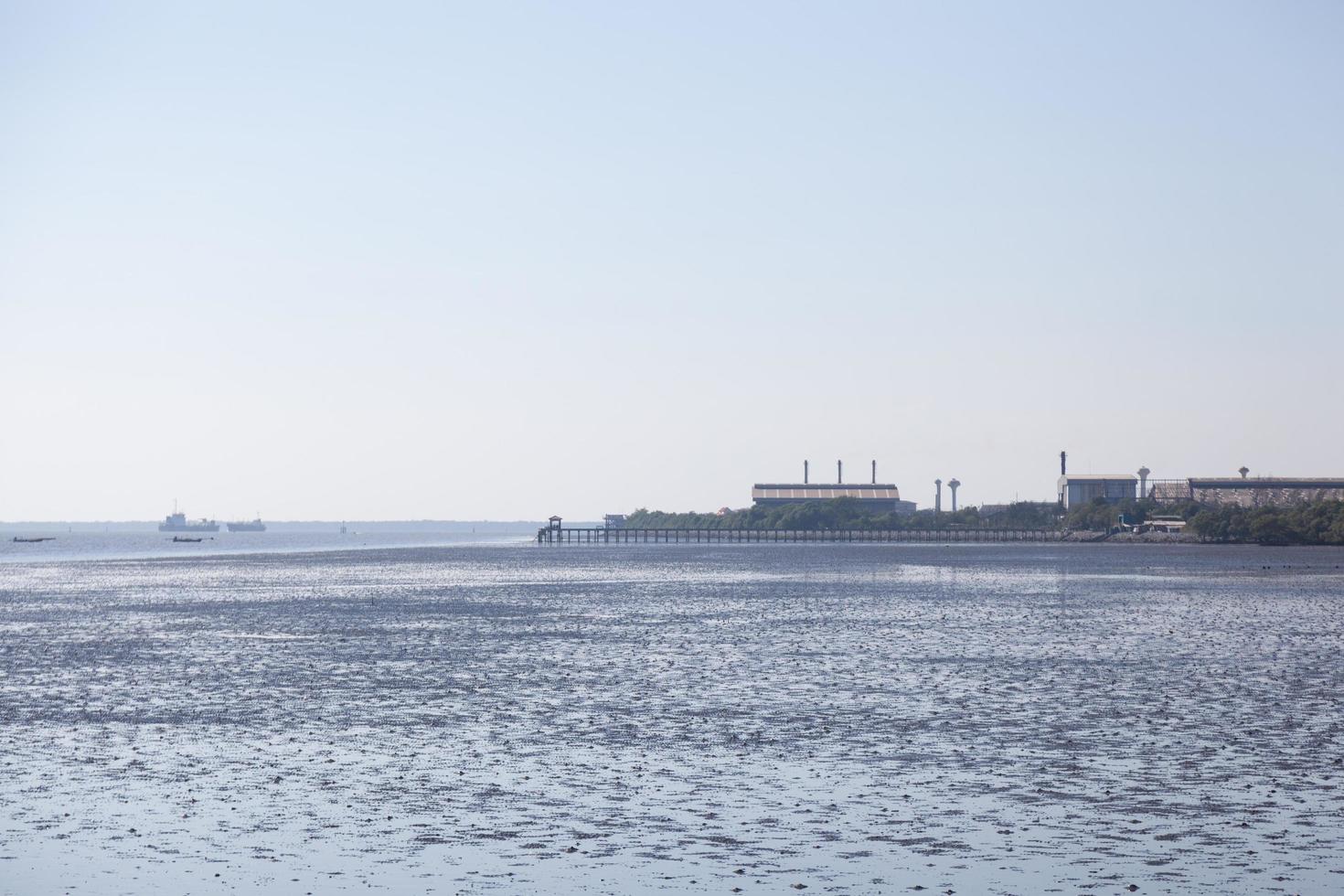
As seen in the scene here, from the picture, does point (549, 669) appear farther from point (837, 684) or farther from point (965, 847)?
point (965, 847)

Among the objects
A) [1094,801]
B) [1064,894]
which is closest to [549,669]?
[1094,801]

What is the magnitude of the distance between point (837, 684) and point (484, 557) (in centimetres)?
11849

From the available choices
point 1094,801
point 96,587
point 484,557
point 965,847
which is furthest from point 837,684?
point 484,557

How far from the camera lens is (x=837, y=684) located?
31328 millimetres

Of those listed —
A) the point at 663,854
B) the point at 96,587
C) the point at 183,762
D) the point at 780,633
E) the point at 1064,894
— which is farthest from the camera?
the point at 96,587

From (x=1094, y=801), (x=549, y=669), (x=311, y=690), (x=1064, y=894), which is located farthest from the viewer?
(x=549, y=669)

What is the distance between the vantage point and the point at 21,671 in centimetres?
3512

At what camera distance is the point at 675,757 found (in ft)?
72.4

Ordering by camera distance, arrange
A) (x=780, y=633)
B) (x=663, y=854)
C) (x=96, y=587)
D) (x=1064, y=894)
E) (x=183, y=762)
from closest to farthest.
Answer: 1. (x=1064, y=894)
2. (x=663, y=854)
3. (x=183, y=762)
4. (x=780, y=633)
5. (x=96, y=587)

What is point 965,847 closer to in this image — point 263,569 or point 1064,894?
point 1064,894

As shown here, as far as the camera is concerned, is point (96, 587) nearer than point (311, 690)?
No

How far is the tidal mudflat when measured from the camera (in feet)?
51.3

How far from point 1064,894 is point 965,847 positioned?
6.74 feet

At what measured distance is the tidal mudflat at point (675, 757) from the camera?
1564 cm
